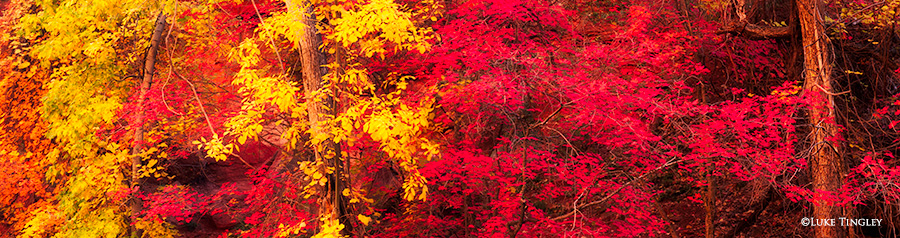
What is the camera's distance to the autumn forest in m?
7.52

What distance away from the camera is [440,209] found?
12.0 m

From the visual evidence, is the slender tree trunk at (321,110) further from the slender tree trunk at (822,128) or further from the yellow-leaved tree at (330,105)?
the slender tree trunk at (822,128)

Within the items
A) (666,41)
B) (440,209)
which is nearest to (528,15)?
(666,41)

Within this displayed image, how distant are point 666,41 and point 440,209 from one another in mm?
5159

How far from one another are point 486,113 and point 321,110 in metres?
3.40

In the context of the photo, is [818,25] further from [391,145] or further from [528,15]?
[391,145]

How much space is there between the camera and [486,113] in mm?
10125

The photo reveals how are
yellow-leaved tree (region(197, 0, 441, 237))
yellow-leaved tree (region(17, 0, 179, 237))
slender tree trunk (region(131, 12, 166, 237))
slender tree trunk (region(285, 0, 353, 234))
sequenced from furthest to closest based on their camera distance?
slender tree trunk (region(131, 12, 166, 237)) → yellow-leaved tree (region(17, 0, 179, 237)) → slender tree trunk (region(285, 0, 353, 234)) → yellow-leaved tree (region(197, 0, 441, 237))

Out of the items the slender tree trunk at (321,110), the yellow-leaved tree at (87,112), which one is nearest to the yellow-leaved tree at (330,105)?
the slender tree trunk at (321,110)

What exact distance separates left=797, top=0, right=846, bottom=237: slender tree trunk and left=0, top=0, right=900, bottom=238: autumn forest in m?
0.03

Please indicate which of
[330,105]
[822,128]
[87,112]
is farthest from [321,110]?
[822,128]

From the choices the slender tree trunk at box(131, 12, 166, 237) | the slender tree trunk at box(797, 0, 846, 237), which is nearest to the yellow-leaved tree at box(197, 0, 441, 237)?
the slender tree trunk at box(131, 12, 166, 237)

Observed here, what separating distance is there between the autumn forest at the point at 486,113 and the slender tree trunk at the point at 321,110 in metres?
0.03

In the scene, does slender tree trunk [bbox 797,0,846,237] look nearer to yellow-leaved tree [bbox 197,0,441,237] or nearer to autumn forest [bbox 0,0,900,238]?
autumn forest [bbox 0,0,900,238]
